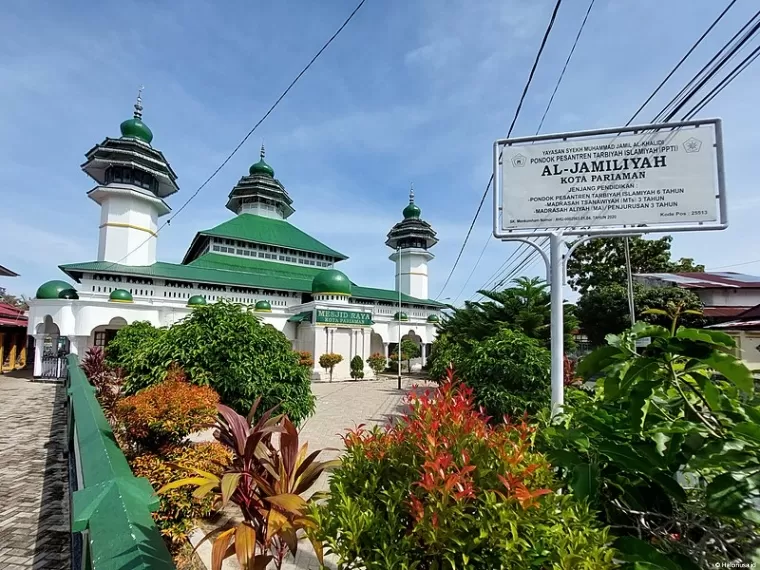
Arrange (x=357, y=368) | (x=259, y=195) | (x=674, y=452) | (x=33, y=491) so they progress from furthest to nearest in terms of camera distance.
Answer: (x=259, y=195) < (x=357, y=368) < (x=33, y=491) < (x=674, y=452)

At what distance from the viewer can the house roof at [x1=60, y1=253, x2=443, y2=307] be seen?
1991cm

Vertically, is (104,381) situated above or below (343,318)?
below

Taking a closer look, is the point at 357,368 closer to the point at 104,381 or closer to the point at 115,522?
the point at 104,381

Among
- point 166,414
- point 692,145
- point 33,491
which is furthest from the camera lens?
point 33,491

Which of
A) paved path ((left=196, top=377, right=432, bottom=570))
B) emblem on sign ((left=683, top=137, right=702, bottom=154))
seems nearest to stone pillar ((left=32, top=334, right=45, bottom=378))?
paved path ((left=196, top=377, right=432, bottom=570))

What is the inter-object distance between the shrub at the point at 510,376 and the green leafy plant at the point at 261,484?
14.1ft

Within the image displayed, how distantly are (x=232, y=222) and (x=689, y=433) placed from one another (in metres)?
30.5

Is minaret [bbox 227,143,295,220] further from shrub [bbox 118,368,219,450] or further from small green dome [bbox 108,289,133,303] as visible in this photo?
shrub [bbox 118,368,219,450]

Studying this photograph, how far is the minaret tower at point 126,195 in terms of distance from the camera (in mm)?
21672

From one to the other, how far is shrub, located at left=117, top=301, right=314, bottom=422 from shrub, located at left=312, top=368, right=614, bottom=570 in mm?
3923

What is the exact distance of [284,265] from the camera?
2827 cm

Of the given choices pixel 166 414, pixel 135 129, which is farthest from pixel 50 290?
pixel 166 414

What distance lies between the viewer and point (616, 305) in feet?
73.9

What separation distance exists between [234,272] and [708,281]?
30.4 m
